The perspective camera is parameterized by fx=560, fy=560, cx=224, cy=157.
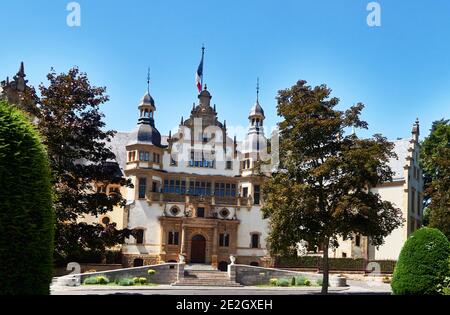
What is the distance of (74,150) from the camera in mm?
23078

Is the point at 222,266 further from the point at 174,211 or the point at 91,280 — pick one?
→ the point at 91,280

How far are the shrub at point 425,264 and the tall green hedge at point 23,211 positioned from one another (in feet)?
36.7

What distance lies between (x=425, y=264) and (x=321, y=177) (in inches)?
447

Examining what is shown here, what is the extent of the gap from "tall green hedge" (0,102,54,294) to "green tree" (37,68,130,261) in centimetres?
1052

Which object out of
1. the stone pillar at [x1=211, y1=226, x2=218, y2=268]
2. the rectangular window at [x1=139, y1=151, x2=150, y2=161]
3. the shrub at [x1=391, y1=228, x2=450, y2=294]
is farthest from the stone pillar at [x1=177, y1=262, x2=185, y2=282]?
the shrub at [x1=391, y1=228, x2=450, y2=294]

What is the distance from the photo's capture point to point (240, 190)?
54500 millimetres

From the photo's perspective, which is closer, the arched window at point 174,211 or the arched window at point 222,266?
the arched window at point 174,211

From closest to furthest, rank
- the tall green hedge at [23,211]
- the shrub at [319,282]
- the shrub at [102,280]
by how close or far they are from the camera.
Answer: the tall green hedge at [23,211] → the shrub at [102,280] → the shrub at [319,282]

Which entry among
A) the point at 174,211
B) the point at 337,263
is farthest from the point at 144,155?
the point at 337,263

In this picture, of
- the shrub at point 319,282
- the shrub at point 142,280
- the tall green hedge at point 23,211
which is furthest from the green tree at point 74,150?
the shrub at point 319,282

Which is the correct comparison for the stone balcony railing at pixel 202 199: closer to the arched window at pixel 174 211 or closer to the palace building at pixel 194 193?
the palace building at pixel 194 193

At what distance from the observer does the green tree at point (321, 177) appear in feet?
89.0

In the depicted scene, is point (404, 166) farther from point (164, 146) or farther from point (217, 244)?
point (164, 146)
